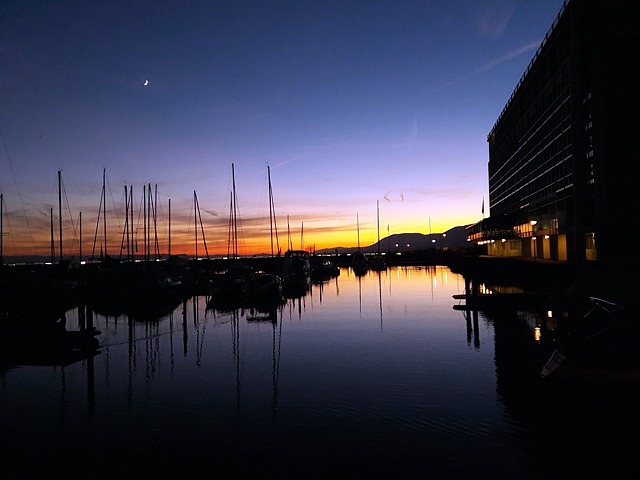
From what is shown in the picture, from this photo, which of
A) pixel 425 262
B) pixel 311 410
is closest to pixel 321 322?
pixel 311 410

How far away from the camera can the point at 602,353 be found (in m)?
17.3

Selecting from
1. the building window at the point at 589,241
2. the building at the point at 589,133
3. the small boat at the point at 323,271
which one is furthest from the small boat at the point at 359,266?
the building window at the point at 589,241

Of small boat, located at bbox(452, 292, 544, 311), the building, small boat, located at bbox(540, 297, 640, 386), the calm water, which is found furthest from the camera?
the building

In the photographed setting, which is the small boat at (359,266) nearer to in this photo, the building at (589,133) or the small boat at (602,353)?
the building at (589,133)

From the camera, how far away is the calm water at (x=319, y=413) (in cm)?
1314

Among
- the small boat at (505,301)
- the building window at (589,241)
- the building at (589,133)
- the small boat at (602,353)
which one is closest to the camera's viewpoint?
the small boat at (602,353)

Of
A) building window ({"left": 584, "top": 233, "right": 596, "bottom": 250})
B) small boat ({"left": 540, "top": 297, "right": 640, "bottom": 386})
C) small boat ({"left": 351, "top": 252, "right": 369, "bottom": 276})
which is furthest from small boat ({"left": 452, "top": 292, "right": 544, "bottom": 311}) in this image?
small boat ({"left": 351, "top": 252, "right": 369, "bottom": 276})

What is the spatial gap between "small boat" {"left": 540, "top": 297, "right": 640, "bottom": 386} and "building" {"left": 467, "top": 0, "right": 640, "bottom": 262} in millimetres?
26973

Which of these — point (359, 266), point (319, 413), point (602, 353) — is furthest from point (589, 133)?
point (359, 266)

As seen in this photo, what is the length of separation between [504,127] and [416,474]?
10880 centimetres

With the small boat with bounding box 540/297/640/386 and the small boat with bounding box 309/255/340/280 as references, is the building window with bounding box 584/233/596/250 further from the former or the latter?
the small boat with bounding box 309/255/340/280

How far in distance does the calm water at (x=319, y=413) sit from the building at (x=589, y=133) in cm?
2678

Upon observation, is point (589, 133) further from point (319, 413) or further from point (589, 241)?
point (319, 413)

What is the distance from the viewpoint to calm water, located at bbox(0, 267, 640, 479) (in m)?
13.1
